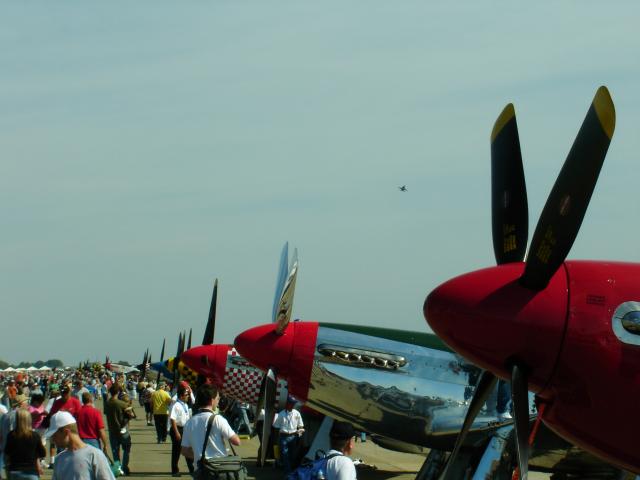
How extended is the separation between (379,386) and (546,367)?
6233 mm

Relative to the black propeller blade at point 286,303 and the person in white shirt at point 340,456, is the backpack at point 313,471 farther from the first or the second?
the black propeller blade at point 286,303

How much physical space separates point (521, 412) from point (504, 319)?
0.68 meters

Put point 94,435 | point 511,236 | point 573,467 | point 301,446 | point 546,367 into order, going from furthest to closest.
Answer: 1. point 301,446
2. point 94,435
3. point 573,467
4. point 511,236
5. point 546,367

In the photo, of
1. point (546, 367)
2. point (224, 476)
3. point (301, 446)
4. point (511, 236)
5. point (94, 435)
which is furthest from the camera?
point (301, 446)

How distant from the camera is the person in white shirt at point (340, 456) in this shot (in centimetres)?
779

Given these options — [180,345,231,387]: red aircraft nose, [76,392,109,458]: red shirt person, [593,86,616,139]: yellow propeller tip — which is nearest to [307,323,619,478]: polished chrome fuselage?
[76,392,109,458]: red shirt person

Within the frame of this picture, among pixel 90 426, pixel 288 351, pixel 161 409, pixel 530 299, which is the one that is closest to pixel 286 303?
pixel 288 351

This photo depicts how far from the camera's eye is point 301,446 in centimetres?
1831

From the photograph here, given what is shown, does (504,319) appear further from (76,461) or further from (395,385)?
(395,385)

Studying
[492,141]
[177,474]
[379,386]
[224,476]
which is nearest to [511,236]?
[492,141]

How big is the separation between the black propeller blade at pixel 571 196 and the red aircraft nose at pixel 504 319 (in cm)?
11

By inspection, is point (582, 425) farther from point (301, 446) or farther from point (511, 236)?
point (301, 446)

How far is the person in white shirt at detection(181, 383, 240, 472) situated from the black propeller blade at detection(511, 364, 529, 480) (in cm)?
433

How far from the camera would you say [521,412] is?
22.2 ft
